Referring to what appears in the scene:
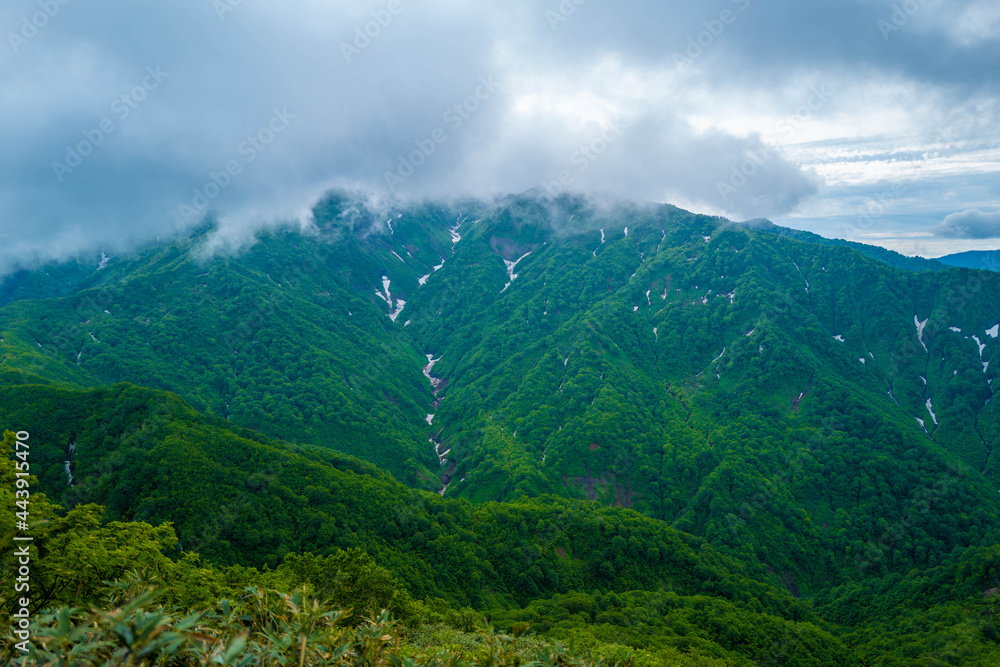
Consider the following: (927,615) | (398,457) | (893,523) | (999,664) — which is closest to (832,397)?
(893,523)

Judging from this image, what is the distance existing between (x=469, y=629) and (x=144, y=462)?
5898cm

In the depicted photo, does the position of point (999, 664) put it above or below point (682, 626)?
below

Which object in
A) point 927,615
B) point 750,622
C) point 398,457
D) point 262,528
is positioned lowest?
point 927,615

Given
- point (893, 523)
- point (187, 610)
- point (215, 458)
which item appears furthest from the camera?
point (893, 523)

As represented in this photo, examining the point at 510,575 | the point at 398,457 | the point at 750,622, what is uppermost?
the point at 398,457

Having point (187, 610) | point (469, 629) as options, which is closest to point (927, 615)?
point (469, 629)

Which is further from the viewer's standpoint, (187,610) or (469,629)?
(469,629)

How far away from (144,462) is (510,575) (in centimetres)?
6853

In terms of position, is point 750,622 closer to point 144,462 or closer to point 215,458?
point 215,458

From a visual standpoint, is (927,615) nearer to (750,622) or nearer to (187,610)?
(750,622)

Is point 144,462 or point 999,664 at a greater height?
point 144,462

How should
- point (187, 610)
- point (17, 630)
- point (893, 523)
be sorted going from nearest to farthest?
point (17, 630), point (187, 610), point (893, 523)

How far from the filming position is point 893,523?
156 meters

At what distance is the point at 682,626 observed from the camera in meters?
76.8
